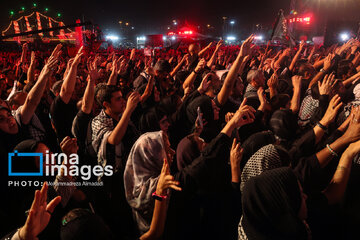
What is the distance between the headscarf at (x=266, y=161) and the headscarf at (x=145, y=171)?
2.63ft

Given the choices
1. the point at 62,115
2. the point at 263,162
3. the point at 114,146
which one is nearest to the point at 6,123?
the point at 62,115

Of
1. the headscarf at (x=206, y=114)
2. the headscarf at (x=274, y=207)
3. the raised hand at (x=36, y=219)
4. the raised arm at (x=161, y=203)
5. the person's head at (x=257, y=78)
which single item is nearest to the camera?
the raised hand at (x=36, y=219)

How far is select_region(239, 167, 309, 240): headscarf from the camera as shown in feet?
5.41

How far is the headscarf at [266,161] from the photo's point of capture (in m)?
2.22

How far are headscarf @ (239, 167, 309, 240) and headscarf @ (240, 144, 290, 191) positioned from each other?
0.42 m

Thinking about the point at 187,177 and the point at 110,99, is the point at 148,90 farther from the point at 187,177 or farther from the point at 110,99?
the point at 187,177

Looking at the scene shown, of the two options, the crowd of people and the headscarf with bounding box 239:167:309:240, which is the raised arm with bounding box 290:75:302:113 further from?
the headscarf with bounding box 239:167:309:240

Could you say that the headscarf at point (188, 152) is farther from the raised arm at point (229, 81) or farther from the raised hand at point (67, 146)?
the raised arm at point (229, 81)

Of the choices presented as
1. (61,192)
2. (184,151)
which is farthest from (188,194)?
(61,192)

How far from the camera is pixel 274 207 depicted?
A: 1648 mm

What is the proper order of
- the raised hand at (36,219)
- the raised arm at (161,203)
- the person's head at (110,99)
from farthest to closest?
the person's head at (110,99), the raised arm at (161,203), the raised hand at (36,219)

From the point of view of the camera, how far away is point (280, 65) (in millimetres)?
7531

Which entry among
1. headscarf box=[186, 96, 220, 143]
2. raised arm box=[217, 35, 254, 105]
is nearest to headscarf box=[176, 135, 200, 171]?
headscarf box=[186, 96, 220, 143]

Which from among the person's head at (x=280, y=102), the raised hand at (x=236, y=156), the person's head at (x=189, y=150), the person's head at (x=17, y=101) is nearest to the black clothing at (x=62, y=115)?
the person's head at (x=17, y=101)
